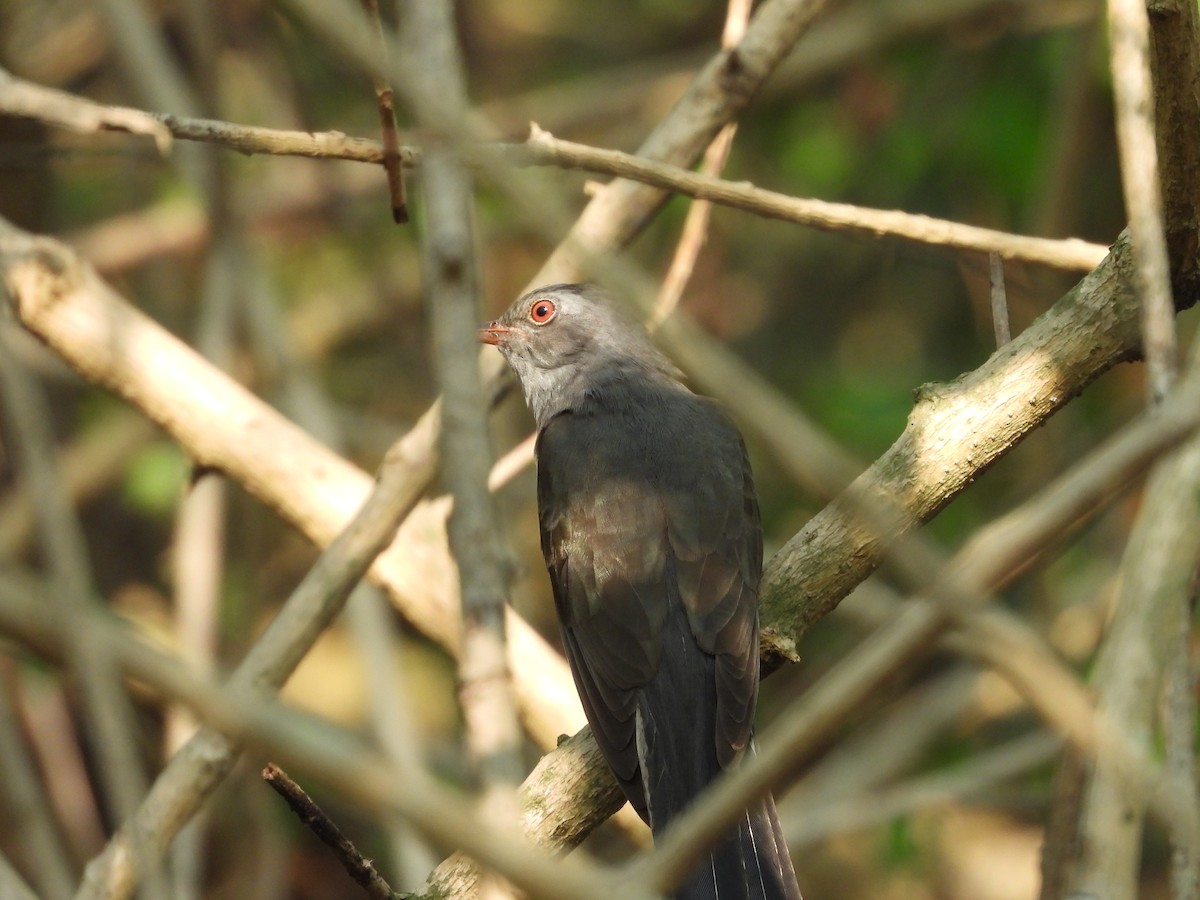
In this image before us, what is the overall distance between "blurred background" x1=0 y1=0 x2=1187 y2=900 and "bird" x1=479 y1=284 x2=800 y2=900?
1906mm

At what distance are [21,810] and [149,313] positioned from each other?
503cm

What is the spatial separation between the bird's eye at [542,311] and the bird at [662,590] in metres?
0.15

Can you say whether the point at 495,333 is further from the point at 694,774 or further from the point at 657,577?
the point at 694,774

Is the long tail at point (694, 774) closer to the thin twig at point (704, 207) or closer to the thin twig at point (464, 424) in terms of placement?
the thin twig at point (704, 207)

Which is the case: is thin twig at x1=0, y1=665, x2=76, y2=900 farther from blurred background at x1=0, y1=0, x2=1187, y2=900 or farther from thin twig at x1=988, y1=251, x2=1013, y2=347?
thin twig at x1=988, y1=251, x2=1013, y2=347

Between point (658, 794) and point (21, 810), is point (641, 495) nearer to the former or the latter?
point (658, 794)

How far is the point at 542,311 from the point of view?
6289 millimetres

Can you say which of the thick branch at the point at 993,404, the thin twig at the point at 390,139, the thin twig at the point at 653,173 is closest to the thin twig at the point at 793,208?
Result: the thin twig at the point at 653,173

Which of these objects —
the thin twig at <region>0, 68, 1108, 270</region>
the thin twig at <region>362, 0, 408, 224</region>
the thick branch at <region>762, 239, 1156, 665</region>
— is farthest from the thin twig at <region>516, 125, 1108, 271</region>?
the thick branch at <region>762, 239, 1156, 665</region>

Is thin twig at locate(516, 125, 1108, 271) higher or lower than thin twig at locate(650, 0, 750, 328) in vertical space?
lower

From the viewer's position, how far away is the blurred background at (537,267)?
291 inches

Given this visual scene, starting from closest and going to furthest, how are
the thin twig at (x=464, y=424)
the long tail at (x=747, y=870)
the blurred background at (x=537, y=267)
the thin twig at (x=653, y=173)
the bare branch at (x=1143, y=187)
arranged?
the thin twig at (x=464, y=424) → the bare branch at (x=1143, y=187) → the thin twig at (x=653, y=173) → the long tail at (x=747, y=870) → the blurred background at (x=537, y=267)

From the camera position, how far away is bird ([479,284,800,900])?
4180 mm

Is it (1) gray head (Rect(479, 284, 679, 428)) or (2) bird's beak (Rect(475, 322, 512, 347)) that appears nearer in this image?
(1) gray head (Rect(479, 284, 679, 428))
